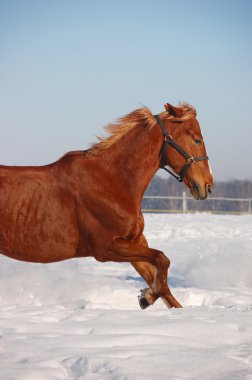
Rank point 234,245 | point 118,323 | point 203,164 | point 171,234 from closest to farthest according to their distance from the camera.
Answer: point 118,323 → point 203,164 → point 234,245 → point 171,234

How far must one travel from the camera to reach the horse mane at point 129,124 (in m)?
5.17

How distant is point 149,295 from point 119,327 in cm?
72

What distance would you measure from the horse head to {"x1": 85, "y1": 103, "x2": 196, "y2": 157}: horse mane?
0.02m

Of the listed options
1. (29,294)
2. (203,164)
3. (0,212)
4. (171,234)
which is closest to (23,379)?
(0,212)

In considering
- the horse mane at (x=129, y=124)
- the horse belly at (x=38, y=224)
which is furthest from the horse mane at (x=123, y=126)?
the horse belly at (x=38, y=224)

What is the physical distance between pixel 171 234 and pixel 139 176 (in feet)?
28.2

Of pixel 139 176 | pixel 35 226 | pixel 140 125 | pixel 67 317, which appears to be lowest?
pixel 67 317

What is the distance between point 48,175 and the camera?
16.4ft

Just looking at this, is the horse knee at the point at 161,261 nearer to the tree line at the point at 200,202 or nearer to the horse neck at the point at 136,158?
the horse neck at the point at 136,158

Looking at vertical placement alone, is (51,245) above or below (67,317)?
above

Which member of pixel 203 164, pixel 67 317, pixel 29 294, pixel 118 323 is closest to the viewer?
pixel 118 323

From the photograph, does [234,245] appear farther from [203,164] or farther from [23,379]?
[23,379]

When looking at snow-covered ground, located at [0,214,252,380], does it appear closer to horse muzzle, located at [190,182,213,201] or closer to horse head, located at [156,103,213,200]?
horse muzzle, located at [190,182,213,201]

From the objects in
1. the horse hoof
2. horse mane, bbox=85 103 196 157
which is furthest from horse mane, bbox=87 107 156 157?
the horse hoof
